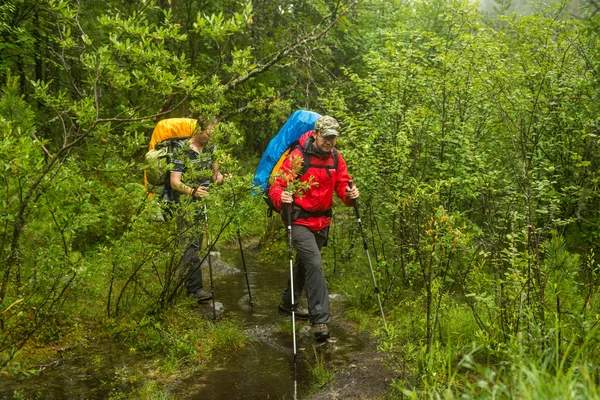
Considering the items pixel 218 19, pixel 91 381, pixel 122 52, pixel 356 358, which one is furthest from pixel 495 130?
pixel 91 381

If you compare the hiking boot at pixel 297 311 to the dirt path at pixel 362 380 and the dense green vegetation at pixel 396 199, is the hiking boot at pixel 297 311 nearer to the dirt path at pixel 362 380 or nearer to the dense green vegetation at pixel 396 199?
the dense green vegetation at pixel 396 199

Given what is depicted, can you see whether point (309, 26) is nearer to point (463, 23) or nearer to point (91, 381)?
point (463, 23)

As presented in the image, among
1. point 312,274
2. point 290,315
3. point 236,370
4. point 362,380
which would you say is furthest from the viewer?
point 290,315

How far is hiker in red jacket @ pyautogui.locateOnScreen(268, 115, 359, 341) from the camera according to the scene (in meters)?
6.11

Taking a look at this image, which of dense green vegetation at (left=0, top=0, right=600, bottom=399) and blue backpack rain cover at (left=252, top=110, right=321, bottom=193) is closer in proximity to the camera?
dense green vegetation at (left=0, top=0, right=600, bottom=399)

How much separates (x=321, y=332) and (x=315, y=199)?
1.60 metres

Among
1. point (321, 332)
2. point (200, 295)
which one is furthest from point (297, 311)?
point (200, 295)

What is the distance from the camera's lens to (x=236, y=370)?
5383mm

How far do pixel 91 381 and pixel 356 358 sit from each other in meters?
2.66

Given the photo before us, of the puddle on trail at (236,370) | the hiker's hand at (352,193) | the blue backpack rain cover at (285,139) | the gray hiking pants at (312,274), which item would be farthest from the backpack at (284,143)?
the puddle on trail at (236,370)

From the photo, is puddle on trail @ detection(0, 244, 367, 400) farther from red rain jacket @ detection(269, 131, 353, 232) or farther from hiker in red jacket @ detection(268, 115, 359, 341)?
red rain jacket @ detection(269, 131, 353, 232)

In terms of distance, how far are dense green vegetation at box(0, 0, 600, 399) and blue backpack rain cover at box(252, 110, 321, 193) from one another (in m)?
0.53

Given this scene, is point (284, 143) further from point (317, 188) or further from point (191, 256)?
point (191, 256)

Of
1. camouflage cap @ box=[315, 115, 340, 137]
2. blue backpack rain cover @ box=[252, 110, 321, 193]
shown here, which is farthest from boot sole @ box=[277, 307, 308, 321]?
camouflage cap @ box=[315, 115, 340, 137]
